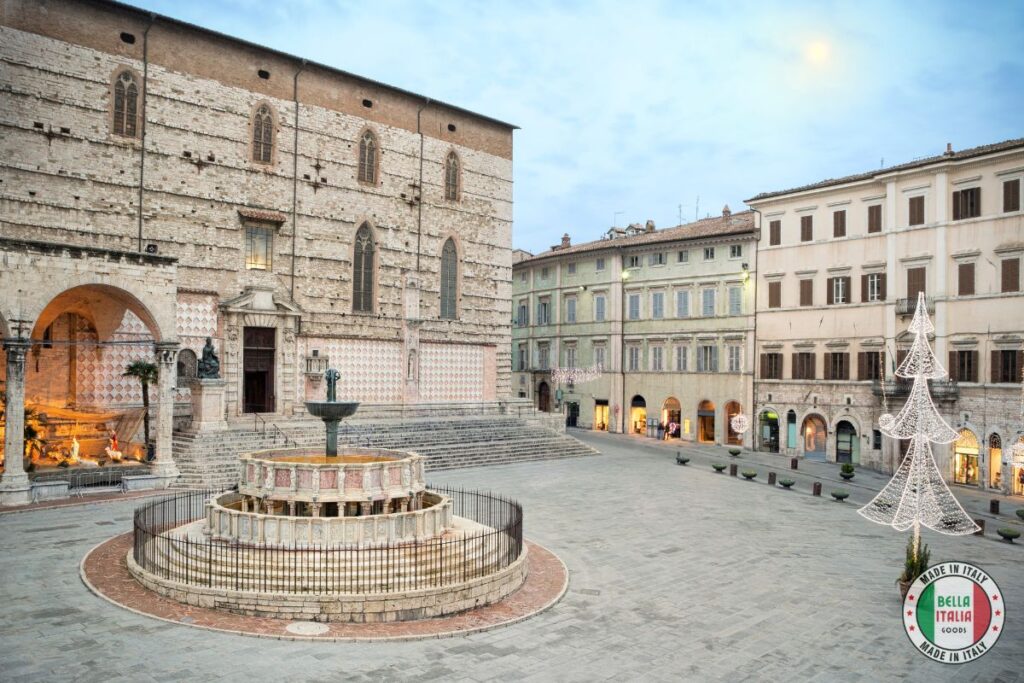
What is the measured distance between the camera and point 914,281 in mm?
33312

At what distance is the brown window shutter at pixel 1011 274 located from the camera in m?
29.9

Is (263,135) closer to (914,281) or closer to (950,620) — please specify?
(914,281)

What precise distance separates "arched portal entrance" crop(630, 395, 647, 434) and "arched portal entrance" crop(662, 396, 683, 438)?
1.70 meters

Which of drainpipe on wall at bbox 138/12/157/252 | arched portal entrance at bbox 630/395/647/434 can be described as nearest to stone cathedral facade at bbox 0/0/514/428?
drainpipe on wall at bbox 138/12/157/252

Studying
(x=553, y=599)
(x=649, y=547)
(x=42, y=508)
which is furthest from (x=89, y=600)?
(x=649, y=547)

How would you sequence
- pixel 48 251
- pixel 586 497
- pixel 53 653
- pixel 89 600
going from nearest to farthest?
pixel 53 653 < pixel 89 600 < pixel 48 251 < pixel 586 497

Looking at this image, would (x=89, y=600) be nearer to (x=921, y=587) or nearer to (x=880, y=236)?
(x=921, y=587)

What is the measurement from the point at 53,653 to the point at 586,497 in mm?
15996

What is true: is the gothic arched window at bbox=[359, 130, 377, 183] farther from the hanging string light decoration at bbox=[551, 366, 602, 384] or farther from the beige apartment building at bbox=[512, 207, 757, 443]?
the hanging string light decoration at bbox=[551, 366, 602, 384]

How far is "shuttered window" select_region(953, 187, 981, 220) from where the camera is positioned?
31312 mm

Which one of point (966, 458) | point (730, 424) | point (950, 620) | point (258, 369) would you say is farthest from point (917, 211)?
point (258, 369)

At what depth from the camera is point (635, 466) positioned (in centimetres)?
3139

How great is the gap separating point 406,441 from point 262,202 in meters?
11.7

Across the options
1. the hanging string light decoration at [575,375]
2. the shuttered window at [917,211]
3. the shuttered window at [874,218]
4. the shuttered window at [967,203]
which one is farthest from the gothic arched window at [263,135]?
the shuttered window at [967,203]
